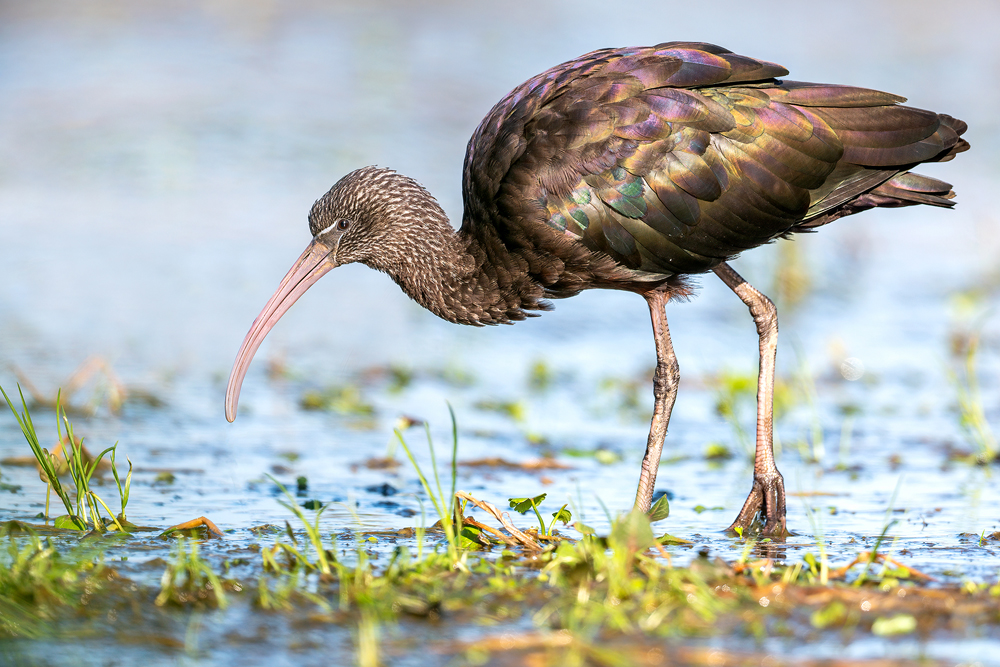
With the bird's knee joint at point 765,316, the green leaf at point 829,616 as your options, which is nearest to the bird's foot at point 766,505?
the bird's knee joint at point 765,316

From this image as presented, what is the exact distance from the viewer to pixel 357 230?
5.31 metres

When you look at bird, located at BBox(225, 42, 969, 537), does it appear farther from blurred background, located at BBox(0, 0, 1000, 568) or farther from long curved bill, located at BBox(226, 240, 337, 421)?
blurred background, located at BBox(0, 0, 1000, 568)

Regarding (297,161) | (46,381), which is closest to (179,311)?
(46,381)

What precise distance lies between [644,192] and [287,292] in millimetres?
1620

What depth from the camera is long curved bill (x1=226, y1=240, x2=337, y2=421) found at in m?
5.22

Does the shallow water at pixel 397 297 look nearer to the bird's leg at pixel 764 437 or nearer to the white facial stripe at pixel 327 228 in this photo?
the bird's leg at pixel 764 437

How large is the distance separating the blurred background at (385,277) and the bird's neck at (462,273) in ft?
2.69

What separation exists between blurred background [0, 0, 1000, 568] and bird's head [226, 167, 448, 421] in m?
0.82

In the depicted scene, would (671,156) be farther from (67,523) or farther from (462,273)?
(67,523)

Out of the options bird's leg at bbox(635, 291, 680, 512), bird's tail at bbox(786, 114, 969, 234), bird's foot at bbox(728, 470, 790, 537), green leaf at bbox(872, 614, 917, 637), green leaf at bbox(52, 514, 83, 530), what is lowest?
green leaf at bbox(872, 614, 917, 637)

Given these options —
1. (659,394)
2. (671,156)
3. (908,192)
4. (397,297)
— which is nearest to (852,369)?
(908,192)

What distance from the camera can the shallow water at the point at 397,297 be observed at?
17.4 ft

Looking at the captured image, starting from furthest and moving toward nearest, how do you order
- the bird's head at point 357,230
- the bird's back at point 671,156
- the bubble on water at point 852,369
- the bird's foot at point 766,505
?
the bubble on water at point 852,369
the bird's head at point 357,230
the bird's back at point 671,156
the bird's foot at point 766,505

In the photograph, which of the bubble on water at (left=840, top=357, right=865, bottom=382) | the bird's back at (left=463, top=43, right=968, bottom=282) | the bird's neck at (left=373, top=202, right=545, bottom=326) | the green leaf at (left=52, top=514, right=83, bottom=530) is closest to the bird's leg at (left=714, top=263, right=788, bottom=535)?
the bird's back at (left=463, top=43, right=968, bottom=282)
